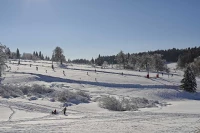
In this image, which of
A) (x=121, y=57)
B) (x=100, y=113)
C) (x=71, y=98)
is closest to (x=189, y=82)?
(x=71, y=98)

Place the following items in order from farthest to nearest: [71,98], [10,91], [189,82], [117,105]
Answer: [189,82]
[10,91]
[71,98]
[117,105]

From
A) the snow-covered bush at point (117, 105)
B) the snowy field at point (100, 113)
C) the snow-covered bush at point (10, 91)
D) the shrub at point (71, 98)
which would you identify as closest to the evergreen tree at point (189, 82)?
the snowy field at point (100, 113)

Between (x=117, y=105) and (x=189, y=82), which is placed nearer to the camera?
(x=117, y=105)

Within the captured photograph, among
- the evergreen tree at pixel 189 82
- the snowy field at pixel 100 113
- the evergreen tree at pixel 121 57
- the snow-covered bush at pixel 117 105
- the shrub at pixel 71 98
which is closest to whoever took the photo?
the snowy field at pixel 100 113

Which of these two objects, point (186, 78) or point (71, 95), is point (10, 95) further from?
point (186, 78)

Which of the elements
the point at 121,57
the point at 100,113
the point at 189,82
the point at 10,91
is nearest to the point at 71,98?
the point at 10,91

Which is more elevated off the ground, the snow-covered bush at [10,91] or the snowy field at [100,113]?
the snow-covered bush at [10,91]

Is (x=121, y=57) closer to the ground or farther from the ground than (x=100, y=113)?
farther from the ground

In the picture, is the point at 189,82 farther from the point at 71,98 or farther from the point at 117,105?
the point at 71,98

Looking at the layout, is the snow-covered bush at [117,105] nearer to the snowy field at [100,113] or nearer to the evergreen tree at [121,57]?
the snowy field at [100,113]

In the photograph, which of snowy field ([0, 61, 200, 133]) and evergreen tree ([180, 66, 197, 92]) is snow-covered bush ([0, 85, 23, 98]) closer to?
snowy field ([0, 61, 200, 133])

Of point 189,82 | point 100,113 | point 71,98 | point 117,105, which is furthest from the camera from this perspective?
point 189,82

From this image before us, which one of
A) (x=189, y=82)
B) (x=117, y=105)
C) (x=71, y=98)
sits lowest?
(x=117, y=105)

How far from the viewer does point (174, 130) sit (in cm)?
2359
